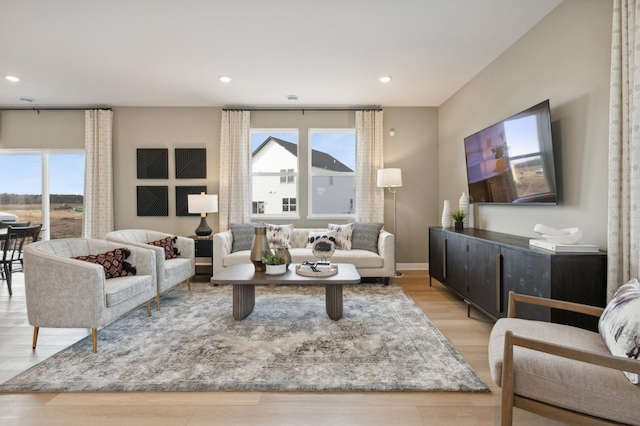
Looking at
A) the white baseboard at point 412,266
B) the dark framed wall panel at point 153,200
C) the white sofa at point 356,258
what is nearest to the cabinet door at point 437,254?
the white sofa at point 356,258

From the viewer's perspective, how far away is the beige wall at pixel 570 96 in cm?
229

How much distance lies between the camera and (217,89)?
4555 millimetres

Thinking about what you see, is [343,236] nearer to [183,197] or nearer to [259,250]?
[259,250]

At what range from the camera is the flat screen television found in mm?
2625

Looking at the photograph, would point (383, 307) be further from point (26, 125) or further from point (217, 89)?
point (26, 125)

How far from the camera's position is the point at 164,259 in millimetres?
3523

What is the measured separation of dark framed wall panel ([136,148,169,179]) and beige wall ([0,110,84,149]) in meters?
1.07

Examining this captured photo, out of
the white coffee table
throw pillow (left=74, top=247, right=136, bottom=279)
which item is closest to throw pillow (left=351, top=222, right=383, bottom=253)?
the white coffee table

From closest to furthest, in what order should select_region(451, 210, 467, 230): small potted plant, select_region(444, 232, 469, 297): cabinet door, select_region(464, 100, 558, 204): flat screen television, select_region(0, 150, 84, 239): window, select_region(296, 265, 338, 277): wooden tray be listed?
1. select_region(464, 100, 558, 204): flat screen television
2. select_region(296, 265, 338, 277): wooden tray
3. select_region(444, 232, 469, 297): cabinet door
4. select_region(451, 210, 467, 230): small potted plant
5. select_region(0, 150, 84, 239): window

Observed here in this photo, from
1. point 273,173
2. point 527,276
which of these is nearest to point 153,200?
point 273,173

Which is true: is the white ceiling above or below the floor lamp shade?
above

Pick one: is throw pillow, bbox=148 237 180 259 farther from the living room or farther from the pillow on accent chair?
the pillow on accent chair

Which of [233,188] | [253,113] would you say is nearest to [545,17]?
[253,113]

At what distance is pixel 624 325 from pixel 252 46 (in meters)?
3.54
